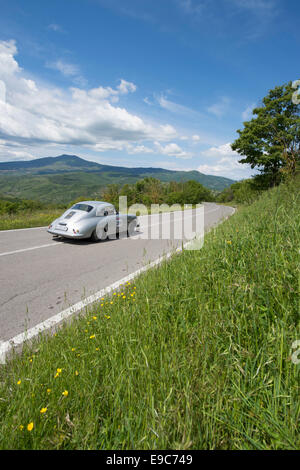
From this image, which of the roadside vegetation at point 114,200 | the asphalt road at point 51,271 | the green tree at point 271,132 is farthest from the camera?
the green tree at point 271,132

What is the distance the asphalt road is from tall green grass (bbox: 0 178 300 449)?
0.89 metres

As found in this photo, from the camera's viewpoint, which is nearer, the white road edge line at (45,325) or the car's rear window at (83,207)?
the white road edge line at (45,325)

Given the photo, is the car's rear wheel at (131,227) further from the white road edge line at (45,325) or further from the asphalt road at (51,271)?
the white road edge line at (45,325)

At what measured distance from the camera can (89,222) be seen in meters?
7.04

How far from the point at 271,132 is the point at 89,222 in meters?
23.7

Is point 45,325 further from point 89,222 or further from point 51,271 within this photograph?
point 89,222

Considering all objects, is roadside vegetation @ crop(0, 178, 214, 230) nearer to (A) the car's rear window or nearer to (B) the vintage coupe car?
(B) the vintage coupe car

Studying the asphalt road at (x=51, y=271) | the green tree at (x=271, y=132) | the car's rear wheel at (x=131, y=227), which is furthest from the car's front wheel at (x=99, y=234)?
the green tree at (x=271, y=132)

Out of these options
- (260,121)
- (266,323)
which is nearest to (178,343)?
(266,323)

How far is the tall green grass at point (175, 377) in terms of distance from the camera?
1.08m

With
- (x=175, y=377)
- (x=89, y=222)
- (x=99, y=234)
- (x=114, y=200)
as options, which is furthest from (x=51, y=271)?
(x=114, y=200)

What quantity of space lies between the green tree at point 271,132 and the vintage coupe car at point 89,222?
20.0m

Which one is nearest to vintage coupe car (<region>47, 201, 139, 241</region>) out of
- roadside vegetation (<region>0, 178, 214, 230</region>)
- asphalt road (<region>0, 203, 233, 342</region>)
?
asphalt road (<region>0, 203, 233, 342</region>)

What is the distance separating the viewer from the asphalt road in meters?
3.00
